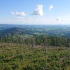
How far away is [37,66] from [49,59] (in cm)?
1189

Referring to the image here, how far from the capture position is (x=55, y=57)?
73938mm

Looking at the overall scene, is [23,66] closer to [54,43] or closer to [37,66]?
[37,66]

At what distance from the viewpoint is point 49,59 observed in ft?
225

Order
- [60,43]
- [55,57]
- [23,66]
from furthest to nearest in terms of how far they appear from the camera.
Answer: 1. [60,43]
2. [55,57]
3. [23,66]

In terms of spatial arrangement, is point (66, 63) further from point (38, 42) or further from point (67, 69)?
point (38, 42)

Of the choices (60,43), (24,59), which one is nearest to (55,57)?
(24,59)

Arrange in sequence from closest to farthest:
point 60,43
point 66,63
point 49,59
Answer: point 66,63 → point 49,59 → point 60,43

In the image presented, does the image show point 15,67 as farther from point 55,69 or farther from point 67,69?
point 67,69

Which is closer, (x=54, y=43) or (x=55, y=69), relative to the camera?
(x=55, y=69)

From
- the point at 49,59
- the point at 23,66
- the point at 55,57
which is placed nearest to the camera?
the point at 23,66

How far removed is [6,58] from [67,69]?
30039 millimetres

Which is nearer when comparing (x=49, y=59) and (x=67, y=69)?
(x=67, y=69)

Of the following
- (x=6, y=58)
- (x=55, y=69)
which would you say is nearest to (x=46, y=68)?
(x=55, y=69)

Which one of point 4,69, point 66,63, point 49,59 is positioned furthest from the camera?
point 49,59
